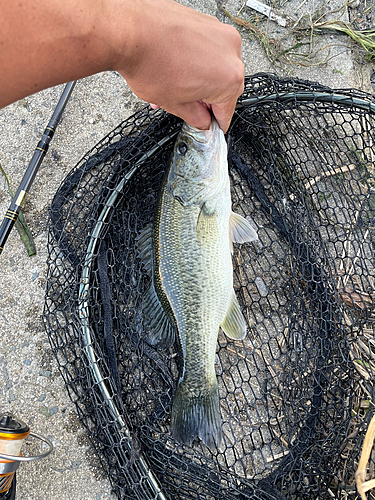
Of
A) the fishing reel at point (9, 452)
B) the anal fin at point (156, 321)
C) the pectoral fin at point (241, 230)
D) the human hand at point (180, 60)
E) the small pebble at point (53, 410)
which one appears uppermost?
the human hand at point (180, 60)

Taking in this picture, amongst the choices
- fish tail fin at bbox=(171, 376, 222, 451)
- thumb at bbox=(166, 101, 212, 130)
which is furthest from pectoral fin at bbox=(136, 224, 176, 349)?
thumb at bbox=(166, 101, 212, 130)

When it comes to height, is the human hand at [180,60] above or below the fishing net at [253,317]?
above

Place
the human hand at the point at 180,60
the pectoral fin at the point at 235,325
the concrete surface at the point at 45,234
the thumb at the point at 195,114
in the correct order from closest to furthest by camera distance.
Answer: the human hand at the point at 180,60
the thumb at the point at 195,114
the pectoral fin at the point at 235,325
the concrete surface at the point at 45,234

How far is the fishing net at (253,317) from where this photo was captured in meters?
2.03

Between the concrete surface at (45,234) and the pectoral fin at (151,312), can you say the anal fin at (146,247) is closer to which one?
the pectoral fin at (151,312)

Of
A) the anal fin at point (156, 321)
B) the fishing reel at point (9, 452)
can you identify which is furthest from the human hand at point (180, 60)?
the fishing reel at point (9, 452)

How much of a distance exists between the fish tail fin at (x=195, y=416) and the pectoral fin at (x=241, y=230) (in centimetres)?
80

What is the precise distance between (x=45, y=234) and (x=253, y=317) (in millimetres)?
1475

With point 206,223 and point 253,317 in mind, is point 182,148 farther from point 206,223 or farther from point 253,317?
point 253,317

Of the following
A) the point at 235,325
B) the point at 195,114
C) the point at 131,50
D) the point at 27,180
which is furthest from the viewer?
the point at 27,180

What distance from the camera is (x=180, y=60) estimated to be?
140 centimetres

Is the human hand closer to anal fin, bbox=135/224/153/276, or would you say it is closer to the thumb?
the thumb

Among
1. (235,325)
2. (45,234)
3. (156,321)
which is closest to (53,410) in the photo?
(156,321)

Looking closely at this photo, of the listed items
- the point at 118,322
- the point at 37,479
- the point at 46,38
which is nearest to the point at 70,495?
the point at 37,479
